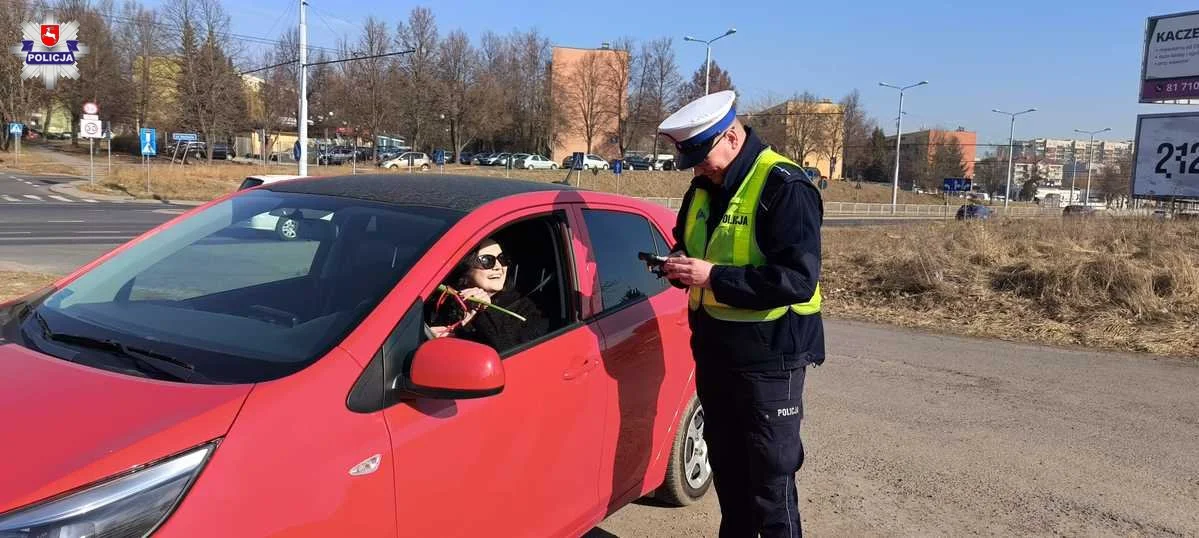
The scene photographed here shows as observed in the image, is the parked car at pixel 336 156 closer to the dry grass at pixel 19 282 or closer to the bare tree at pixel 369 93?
the bare tree at pixel 369 93

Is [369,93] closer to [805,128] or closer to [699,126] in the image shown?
[805,128]

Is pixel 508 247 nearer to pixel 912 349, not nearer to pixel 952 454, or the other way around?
pixel 952 454

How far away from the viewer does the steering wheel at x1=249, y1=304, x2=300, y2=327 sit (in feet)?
7.74

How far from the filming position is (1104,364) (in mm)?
6984

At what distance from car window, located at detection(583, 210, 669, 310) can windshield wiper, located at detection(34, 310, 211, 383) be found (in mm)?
1517

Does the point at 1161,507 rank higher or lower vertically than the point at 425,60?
lower

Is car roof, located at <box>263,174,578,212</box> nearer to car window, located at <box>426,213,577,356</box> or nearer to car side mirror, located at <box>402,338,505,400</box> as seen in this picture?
car window, located at <box>426,213,577,356</box>

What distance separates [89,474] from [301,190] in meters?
1.67

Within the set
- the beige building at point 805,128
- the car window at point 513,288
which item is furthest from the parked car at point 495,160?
the car window at point 513,288

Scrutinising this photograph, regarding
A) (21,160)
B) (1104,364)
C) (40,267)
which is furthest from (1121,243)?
(21,160)

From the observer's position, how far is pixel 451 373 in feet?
6.78

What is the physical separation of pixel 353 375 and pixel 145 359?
22.4 inches

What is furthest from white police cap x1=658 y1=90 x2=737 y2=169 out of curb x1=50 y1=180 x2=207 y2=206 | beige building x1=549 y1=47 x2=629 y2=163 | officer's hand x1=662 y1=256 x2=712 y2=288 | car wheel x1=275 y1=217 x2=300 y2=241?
beige building x1=549 y1=47 x2=629 y2=163

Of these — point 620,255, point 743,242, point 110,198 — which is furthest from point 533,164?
point 743,242
